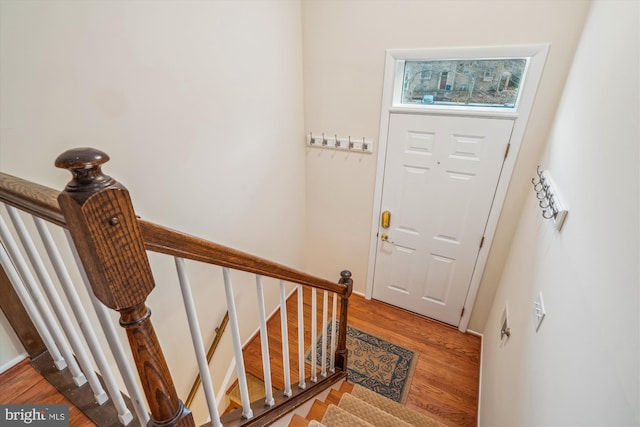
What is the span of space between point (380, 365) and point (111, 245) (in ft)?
8.79

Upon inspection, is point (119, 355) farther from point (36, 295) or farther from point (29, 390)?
point (29, 390)

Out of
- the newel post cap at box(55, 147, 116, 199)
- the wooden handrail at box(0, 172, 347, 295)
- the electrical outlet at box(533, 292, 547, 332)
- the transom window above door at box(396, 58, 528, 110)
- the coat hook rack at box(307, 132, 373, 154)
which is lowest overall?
the electrical outlet at box(533, 292, 547, 332)

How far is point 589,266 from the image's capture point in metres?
0.99

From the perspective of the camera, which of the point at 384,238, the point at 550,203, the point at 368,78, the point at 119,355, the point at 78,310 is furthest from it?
the point at 384,238

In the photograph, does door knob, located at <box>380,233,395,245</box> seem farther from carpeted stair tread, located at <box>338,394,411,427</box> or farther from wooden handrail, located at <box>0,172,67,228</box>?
wooden handrail, located at <box>0,172,67,228</box>

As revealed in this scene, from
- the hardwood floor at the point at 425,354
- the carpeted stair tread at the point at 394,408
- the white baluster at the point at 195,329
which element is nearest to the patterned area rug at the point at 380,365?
the hardwood floor at the point at 425,354

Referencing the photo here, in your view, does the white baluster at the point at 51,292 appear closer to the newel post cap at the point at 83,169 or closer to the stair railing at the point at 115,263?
the stair railing at the point at 115,263

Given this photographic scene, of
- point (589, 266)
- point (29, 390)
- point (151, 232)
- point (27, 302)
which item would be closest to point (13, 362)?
point (29, 390)

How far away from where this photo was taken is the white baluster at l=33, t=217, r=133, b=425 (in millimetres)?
693

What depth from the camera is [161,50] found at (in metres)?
1.48

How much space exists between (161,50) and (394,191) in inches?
79.2

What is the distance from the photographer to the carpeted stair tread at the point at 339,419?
4.90 feet

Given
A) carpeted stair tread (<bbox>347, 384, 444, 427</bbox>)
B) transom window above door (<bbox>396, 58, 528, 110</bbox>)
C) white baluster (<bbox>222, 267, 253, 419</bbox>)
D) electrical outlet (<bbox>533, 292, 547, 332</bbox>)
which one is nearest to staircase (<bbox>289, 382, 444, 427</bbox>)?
carpeted stair tread (<bbox>347, 384, 444, 427</bbox>)

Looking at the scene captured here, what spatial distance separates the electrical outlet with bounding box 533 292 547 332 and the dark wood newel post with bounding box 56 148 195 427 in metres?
1.50
